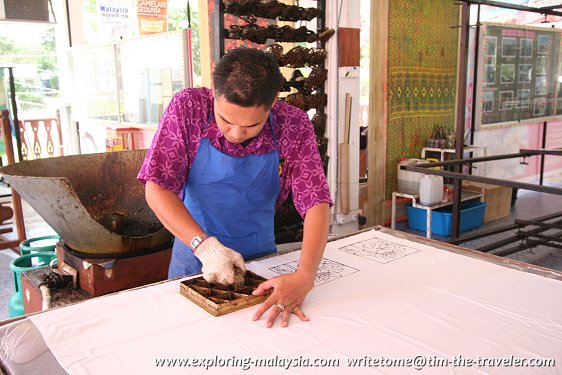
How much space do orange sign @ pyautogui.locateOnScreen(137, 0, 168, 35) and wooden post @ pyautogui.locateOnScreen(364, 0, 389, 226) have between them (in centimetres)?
271

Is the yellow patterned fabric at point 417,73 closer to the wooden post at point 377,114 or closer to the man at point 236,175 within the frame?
the wooden post at point 377,114

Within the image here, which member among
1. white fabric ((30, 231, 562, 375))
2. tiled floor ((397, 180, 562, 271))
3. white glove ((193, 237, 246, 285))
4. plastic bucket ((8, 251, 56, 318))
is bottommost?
tiled floor ((397, 180, 562, 271))

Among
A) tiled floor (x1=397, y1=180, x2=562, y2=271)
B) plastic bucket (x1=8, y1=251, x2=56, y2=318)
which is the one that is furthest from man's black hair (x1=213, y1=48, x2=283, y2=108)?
tiled floor (x1=397, y1=180, x2=562, y2=271)

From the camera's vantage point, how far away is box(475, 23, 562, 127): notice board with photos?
19.3 feet

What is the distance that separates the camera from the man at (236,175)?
1.42m

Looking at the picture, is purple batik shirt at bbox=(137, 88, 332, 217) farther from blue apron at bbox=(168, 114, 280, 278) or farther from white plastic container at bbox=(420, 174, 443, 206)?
white plastic container at bbox=(420, 174, 443, 206)

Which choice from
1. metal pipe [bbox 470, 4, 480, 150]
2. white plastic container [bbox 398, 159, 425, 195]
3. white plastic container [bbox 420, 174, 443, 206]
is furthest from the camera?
metal pipe [bbox 470, 4, 480, 150]

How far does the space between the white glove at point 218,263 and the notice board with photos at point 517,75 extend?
5.20 meters

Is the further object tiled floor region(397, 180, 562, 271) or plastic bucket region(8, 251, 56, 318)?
tiled floor region(397, 180, 562, 271)

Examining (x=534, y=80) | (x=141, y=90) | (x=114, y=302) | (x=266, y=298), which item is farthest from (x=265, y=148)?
(x=534, y=80)

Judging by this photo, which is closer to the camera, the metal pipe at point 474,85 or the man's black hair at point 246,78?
the man's black hair at point 246,78

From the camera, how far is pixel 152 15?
609 cm

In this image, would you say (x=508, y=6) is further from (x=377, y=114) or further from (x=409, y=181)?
(x=409, y=181)

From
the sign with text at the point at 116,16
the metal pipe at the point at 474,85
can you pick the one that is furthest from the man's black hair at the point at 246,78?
the sign with text at the point at 116,16
